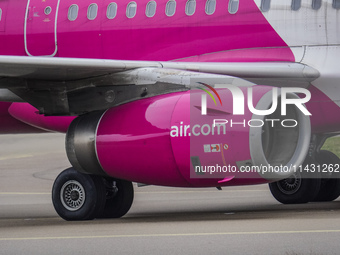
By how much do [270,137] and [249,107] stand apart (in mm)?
936

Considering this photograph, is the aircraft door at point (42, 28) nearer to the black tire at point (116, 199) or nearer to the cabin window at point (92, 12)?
the cabin window at point (92, 12)

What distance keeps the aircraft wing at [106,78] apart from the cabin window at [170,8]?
1448 millimetres

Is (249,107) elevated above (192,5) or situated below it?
A: below

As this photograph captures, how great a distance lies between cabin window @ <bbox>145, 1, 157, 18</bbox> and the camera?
13859 millimetres

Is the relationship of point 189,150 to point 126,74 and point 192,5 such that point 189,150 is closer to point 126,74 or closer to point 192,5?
point 126,74

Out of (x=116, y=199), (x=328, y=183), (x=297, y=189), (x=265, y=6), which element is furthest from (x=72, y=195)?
(x=328, y=183)

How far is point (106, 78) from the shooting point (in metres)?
12.2

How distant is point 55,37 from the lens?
14484mm

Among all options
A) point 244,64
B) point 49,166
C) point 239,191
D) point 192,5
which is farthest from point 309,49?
point 49,166

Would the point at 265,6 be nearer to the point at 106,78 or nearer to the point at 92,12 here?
the point at 106,78

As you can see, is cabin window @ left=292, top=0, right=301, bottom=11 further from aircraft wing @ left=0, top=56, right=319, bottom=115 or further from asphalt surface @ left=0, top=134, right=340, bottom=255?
asphalt surface @ left=0, top=134, right=340, bottom=255

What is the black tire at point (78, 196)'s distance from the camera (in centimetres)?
1246

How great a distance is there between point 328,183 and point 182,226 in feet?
17.3

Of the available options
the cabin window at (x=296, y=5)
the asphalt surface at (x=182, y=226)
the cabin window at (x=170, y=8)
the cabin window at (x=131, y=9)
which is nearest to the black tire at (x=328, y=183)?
the asphalt surface at (x=182, y=226)
